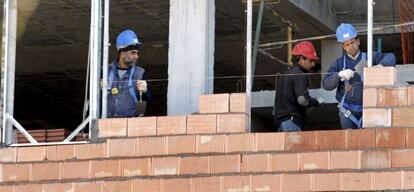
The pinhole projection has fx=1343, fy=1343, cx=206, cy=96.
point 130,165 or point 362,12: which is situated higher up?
point 362,12

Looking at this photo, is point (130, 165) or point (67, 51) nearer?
point (130, 165)

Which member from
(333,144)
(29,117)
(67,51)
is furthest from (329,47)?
(29,117)

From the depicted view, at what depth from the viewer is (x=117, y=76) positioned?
13.7 meters

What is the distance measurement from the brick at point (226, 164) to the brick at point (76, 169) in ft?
4.33

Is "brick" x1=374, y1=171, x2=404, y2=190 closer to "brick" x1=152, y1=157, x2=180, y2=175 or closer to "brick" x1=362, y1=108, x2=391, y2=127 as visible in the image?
"brick" x1=362, y1=108, x2=391, y2=127

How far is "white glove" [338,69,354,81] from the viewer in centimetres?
1260

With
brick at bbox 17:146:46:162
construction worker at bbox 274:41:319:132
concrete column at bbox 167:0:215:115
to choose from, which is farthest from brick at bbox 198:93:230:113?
brick at bbox 17:146:46:162

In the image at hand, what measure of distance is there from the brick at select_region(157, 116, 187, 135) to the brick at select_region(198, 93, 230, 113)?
8.2 inches

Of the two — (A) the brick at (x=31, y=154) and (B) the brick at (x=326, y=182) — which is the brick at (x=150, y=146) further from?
(B) the brick at (x=326, y=182)

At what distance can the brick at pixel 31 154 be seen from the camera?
13.4 m

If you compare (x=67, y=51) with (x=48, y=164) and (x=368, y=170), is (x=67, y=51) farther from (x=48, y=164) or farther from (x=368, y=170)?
(x=368, y=170)

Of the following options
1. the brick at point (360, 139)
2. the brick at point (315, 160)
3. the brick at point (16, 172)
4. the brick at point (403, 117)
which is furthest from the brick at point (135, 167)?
the brick at point (403, 117)

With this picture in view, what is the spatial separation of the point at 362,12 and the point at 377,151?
18.8ft

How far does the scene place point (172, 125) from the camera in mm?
12992
